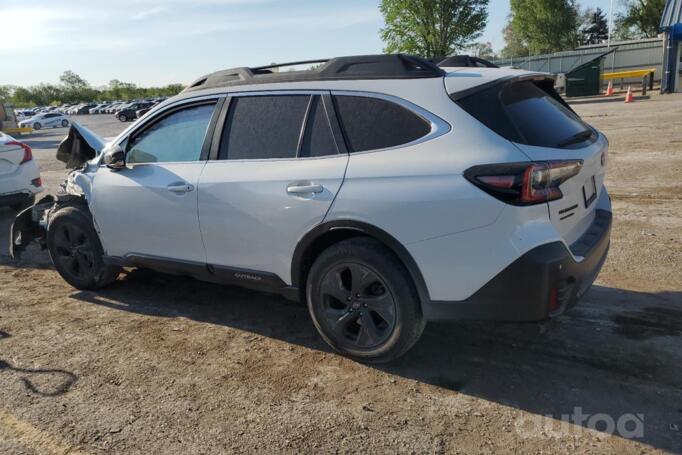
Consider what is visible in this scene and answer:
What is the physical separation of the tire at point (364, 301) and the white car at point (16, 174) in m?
6.37

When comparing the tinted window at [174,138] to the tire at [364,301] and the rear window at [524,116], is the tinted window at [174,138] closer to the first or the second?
the tire at [364,301]

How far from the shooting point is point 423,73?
333 centimetres

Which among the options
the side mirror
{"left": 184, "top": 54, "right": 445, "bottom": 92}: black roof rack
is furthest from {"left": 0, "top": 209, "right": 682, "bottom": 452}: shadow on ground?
{"left": 184, "top": 54, "right": 445, "bottom": 92}: black roof rack

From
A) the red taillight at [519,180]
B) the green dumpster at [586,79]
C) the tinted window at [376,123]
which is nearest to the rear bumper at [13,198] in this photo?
the tinted window at [376,123]

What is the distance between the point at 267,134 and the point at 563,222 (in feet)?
6.47

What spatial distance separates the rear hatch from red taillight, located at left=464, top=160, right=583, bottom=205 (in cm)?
6

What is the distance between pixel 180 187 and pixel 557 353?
282 cm

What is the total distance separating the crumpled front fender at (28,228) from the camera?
18.0ft

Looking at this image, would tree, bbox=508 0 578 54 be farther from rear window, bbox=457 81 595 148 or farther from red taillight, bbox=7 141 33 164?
rear window, bbox=457 81 595 148

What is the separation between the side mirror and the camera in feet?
14.6

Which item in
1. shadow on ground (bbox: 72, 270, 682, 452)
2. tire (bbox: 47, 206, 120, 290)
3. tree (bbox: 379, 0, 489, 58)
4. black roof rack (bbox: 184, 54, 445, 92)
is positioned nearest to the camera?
shadow on ground (bbox: 72, 270, 682, 452)

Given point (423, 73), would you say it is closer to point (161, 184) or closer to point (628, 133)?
point (161, 184)

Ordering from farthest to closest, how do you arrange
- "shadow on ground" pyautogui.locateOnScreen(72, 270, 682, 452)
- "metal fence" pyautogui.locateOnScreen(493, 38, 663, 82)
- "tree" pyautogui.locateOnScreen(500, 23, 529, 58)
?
"tree" pyautogui.locateOnScreen(500, 23, 529, 58) → "metal fence" pyautogui.locateOnScreen(493, 38, 663, 82) → "shadow on ground" pyautogui.locateOnScreen(72, 270, 682, 452)

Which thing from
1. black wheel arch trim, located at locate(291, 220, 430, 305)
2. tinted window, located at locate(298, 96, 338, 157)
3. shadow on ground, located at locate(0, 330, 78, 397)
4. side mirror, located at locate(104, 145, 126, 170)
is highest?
tinted window, located at locate(298, 96, 338, 157)
